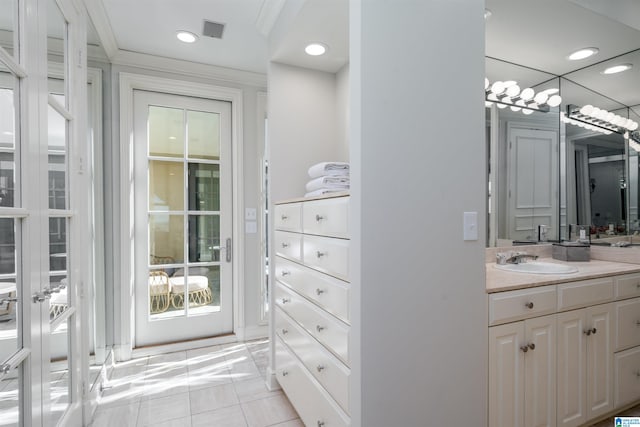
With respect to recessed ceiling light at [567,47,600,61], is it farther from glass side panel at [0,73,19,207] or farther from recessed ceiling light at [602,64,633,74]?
glass side panel at [0,73,19,207]

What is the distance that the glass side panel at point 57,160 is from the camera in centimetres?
140

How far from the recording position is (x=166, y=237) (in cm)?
288

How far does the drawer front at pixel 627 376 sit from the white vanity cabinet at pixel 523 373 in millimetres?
571

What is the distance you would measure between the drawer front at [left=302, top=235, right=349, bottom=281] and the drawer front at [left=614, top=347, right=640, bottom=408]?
5.64ft

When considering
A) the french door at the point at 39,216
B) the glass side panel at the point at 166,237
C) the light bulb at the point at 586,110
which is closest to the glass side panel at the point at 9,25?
the french door at the point at 39,216

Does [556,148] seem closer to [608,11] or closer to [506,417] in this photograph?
[608,11]

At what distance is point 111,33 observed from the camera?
2.33 m

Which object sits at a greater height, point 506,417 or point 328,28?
point 328,28

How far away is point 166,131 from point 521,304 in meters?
2.97

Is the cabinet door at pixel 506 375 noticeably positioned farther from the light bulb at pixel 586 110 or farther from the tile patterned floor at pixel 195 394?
the light bulb at pixel 586 110

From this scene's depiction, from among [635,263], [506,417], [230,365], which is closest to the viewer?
[506,417]

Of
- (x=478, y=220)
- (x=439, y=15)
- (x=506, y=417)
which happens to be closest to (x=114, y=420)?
(x=506, y=417)

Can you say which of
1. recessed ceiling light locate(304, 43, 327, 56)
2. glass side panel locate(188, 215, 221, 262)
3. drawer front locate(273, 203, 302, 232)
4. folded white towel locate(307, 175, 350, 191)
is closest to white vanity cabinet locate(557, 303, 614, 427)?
folded white towel locate(307, 175, 350, 191)

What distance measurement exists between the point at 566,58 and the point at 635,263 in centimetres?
145
